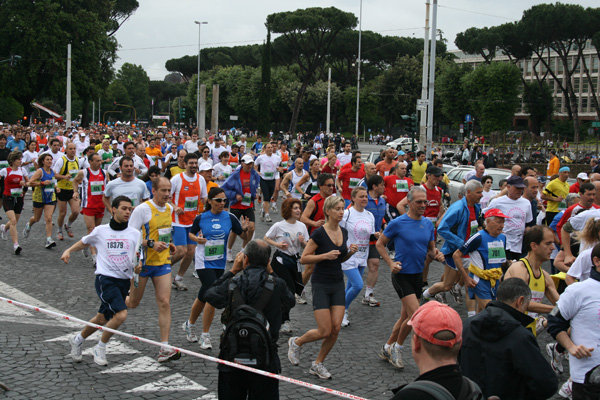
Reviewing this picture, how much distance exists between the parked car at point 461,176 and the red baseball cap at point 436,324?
1433 cm

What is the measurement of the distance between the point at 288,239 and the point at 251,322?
3.27 meters

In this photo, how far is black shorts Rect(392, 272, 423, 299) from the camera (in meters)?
6.50

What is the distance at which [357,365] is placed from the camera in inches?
255

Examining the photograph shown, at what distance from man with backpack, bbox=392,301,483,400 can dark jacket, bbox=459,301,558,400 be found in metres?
0.81

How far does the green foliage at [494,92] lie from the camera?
65.9 metres

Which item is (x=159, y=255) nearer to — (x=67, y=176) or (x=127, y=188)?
(x=127, y=188)

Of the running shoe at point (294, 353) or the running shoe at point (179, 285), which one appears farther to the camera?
the running shoe at point (179, 285)

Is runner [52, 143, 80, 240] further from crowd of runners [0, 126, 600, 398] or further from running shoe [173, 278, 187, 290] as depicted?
running shoe [173, 278, 187, 290]

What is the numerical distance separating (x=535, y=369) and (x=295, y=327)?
4398 millimetres

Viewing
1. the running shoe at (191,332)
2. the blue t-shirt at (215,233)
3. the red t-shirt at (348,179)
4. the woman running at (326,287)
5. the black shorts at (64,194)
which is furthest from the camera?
the red t-shirt at (348,179)

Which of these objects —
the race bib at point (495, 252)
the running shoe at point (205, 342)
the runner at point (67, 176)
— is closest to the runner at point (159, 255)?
the running shoe at point (205, 342)

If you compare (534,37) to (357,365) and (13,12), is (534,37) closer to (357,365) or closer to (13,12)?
(13,12)

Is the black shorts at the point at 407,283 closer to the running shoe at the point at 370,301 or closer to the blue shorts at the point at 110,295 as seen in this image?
the running shoe at the point at 370,301

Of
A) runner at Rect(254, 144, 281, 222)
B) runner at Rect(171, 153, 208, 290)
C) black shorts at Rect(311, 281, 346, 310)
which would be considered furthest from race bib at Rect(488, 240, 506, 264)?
runner at Rect(254, 144, 281, 222)
